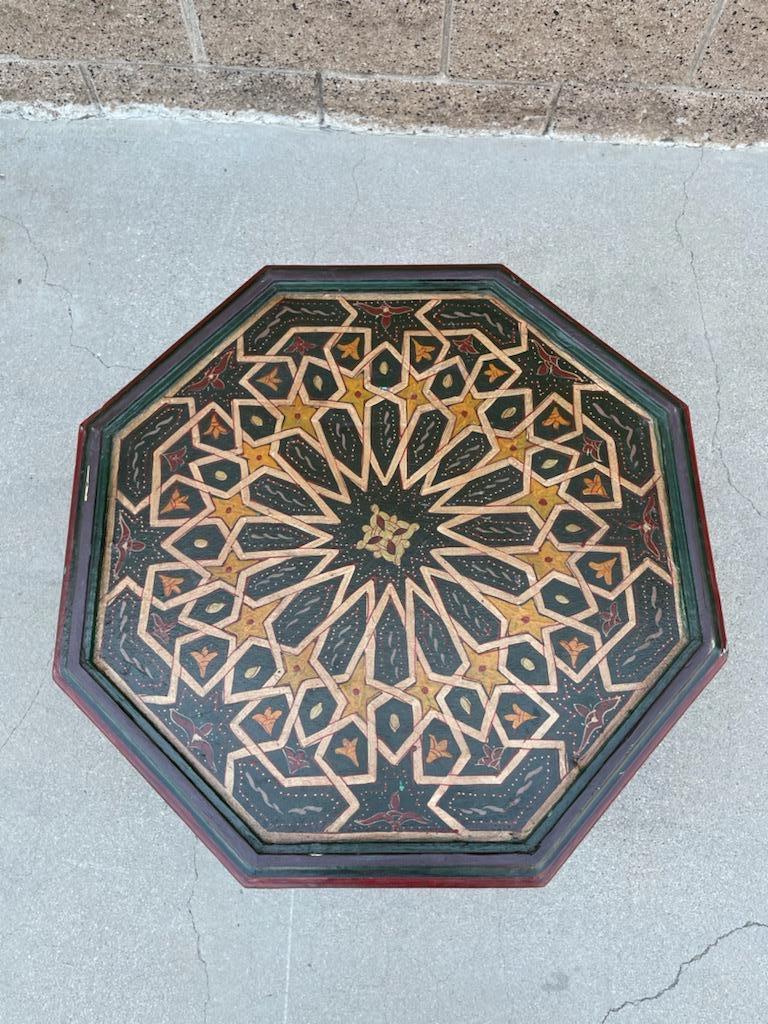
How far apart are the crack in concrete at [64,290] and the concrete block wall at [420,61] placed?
1.21 feet

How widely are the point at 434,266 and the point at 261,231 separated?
1.62 feet

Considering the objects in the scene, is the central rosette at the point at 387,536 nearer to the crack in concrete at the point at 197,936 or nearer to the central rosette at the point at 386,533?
the central rosette at the point at 386,533

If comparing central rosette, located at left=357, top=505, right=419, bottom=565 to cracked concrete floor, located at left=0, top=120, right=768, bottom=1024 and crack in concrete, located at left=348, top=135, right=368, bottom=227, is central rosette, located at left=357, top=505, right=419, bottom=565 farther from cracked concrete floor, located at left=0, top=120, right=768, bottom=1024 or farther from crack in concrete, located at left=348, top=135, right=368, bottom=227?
crack in concrete, located at left=348, top=135, right=368, bottom=227

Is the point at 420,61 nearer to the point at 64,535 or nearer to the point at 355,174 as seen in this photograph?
the point at 355,174

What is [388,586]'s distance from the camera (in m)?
1.49

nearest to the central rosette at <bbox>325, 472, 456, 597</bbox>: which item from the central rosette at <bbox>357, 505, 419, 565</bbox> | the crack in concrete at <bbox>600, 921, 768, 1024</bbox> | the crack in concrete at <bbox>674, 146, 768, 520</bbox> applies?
the central rosette at <bbox>357, 505, 419, 565</bbox>

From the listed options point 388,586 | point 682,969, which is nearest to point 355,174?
point 388,586

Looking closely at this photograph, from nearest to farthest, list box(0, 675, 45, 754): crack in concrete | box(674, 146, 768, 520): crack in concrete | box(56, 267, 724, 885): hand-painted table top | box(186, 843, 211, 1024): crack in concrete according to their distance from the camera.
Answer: box(56, 267, 724, 885): hand-painted table top
box(186, 843, 211, 1024): crack in concrete
box(0, 675, 45, 754): crack in concrete
box(674, 146, 768, 520): crack in concrete

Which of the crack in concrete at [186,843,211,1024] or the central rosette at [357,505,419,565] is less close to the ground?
the central rosette at [357,505,419,565]

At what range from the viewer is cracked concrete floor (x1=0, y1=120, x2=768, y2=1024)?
1512 mm

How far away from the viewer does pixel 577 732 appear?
4.66 feet

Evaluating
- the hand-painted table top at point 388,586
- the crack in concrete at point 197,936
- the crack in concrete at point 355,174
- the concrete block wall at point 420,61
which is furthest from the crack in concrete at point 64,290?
the crack in concrete at point 197,936

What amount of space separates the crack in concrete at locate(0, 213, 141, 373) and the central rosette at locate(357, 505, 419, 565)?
0.74 m

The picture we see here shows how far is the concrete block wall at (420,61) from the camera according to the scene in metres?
1.86
